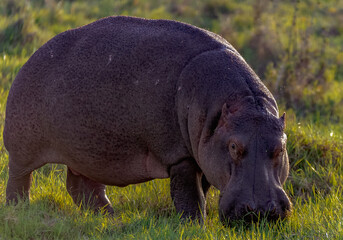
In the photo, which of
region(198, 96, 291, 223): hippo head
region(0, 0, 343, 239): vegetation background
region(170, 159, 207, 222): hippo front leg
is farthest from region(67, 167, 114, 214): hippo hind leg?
region(198, 96, 291, 223): hippo head

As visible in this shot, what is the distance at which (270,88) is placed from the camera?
27.2ft

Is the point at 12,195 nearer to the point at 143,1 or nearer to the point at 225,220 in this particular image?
the point at 225,220

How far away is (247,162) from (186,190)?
608 millimetres

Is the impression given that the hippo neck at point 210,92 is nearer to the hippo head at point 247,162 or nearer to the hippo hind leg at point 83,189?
the hippo head at point 247,162

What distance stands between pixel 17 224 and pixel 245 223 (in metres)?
1.34

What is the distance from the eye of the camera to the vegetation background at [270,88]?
3.84m

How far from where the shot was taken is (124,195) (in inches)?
191

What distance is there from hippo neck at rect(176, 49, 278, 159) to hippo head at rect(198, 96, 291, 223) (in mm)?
67

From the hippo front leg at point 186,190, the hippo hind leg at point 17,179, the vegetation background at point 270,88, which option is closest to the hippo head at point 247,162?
the vegetation background at point 270,88

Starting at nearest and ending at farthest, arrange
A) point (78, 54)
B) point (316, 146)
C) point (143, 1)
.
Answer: point (78, 54) < point (316, 146) < point (143, 1)

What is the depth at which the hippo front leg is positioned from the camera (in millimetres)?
4023

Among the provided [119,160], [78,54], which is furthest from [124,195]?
[78,54]

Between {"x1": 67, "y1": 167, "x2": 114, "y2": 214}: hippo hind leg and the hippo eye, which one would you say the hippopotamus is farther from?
{"x1": 67, "y1": 167, "x2": 114, "y2": 214}: hippo hind leg

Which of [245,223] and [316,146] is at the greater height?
[245,223]
